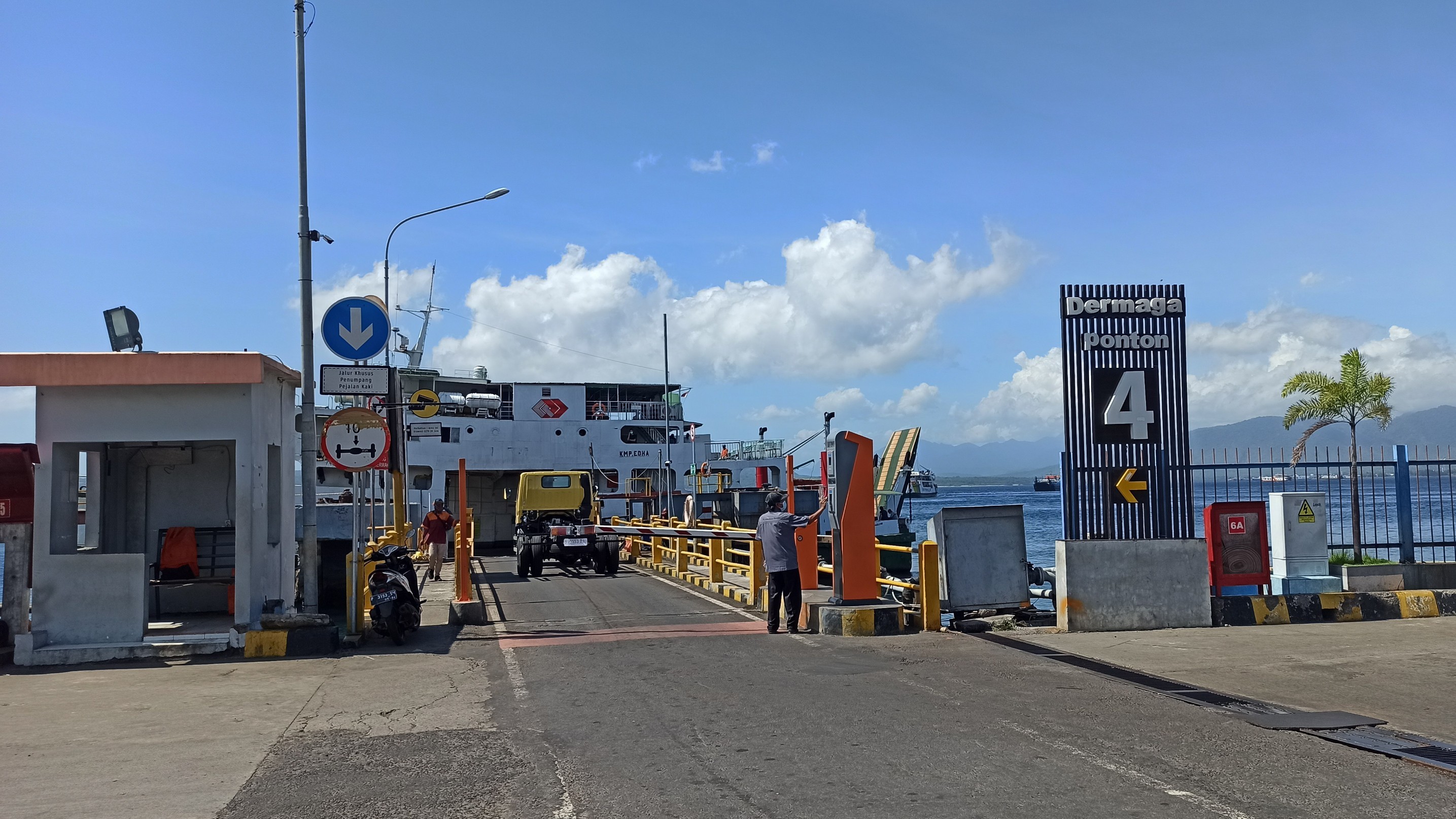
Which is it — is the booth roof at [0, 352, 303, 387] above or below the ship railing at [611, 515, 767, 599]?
above

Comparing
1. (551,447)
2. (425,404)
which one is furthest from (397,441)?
(551,447)

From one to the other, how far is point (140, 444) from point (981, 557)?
382 inches

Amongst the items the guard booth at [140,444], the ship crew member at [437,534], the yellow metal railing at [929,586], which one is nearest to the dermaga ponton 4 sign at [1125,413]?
the yellow metal railing at [929,586]

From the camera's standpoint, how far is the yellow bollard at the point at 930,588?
1085 cm

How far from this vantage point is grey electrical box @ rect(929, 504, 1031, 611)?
1113 cm

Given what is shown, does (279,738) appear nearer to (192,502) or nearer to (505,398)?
(192,502)

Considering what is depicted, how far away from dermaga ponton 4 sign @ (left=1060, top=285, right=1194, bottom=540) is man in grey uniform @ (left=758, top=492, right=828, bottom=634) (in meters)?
3.21

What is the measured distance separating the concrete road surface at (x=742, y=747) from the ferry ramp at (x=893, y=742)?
20 mm

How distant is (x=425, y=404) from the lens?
15.5m

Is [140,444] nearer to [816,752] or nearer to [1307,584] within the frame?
[816,752]

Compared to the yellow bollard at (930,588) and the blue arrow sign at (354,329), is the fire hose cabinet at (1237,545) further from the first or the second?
the blue arrow sign at (354,329)

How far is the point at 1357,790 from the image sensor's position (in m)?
5.16

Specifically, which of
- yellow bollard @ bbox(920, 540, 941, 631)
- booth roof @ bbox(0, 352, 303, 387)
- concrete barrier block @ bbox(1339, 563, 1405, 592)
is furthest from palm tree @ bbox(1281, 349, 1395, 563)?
booth roof @ bbox(0, 352, 303, 387)

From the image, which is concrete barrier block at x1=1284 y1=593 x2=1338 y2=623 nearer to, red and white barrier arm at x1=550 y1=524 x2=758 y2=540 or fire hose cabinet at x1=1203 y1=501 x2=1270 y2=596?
fire hose cabinet at x1=1203 y1=501 x2=1270 y2=596
